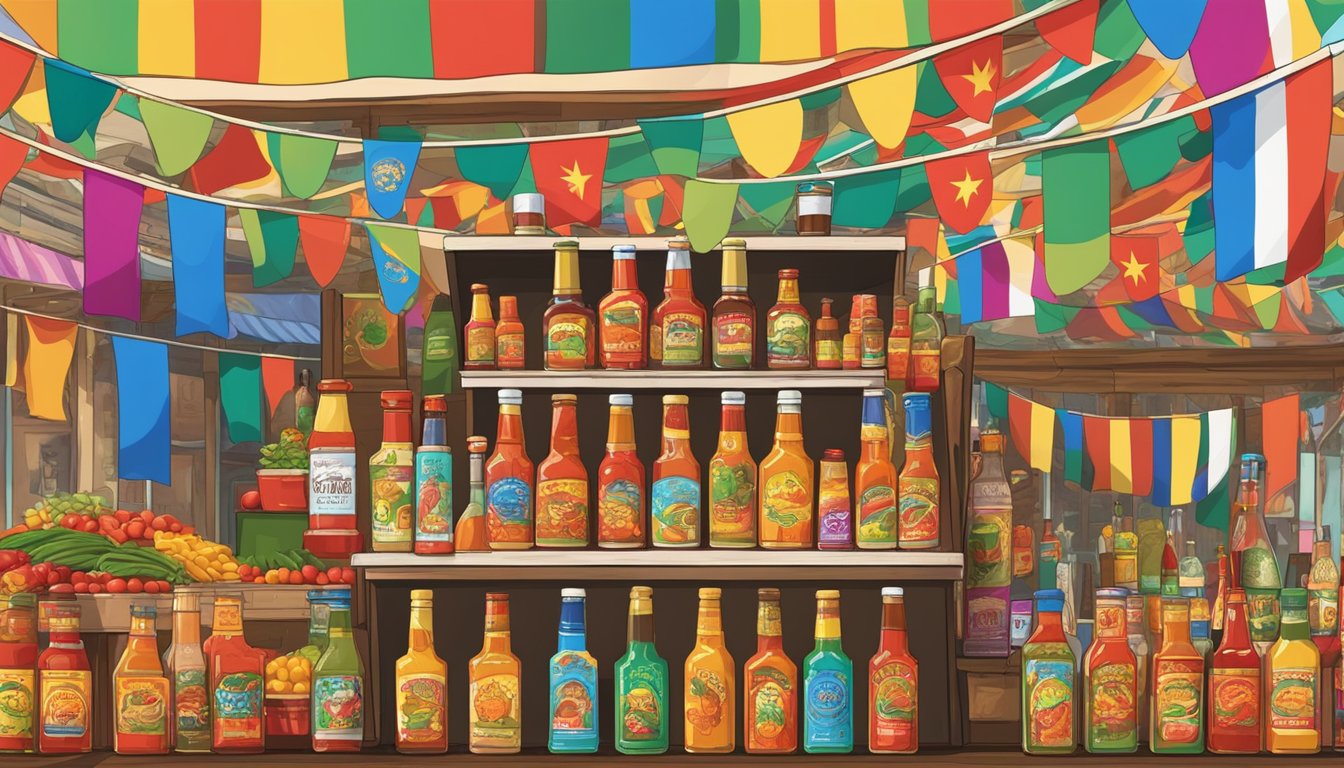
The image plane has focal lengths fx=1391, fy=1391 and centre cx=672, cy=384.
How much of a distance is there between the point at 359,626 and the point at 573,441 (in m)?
0.56

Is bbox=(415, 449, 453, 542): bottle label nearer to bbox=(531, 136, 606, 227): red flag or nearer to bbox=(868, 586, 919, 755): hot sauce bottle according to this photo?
bbox=(868, 586, 919, 755): hot sauce bottle

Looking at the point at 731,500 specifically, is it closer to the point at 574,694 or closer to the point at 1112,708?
the point at 574,694

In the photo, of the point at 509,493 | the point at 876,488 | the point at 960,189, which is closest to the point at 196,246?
the point at 509,493

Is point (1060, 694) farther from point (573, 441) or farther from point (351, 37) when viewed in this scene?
point (351, 37)

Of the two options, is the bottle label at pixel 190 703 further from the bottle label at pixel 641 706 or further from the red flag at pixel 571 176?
the red flag at pixel 571 176

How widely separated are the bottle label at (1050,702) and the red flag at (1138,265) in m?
3.44

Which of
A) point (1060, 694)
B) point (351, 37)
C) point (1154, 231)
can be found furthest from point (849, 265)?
point (1154, 231)

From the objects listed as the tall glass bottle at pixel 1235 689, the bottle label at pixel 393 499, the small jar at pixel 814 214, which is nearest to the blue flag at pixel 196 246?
the bottle label at pixel 393 499

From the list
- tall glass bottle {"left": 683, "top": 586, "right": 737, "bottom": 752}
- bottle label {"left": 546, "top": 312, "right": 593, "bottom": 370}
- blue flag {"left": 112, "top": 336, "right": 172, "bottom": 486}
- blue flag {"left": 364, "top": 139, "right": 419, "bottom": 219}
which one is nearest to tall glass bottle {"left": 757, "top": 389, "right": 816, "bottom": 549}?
tall glass bottle {"left": 683, "top": 586, "right": 737, "bottom": 752}

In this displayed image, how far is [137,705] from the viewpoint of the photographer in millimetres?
2520

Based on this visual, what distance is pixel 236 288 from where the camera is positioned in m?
7.13

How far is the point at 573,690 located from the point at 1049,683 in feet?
2.81

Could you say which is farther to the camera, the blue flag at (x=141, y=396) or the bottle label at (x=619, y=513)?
the blue flag at (x=141, y=396)

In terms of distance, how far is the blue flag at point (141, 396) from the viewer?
417 cm
